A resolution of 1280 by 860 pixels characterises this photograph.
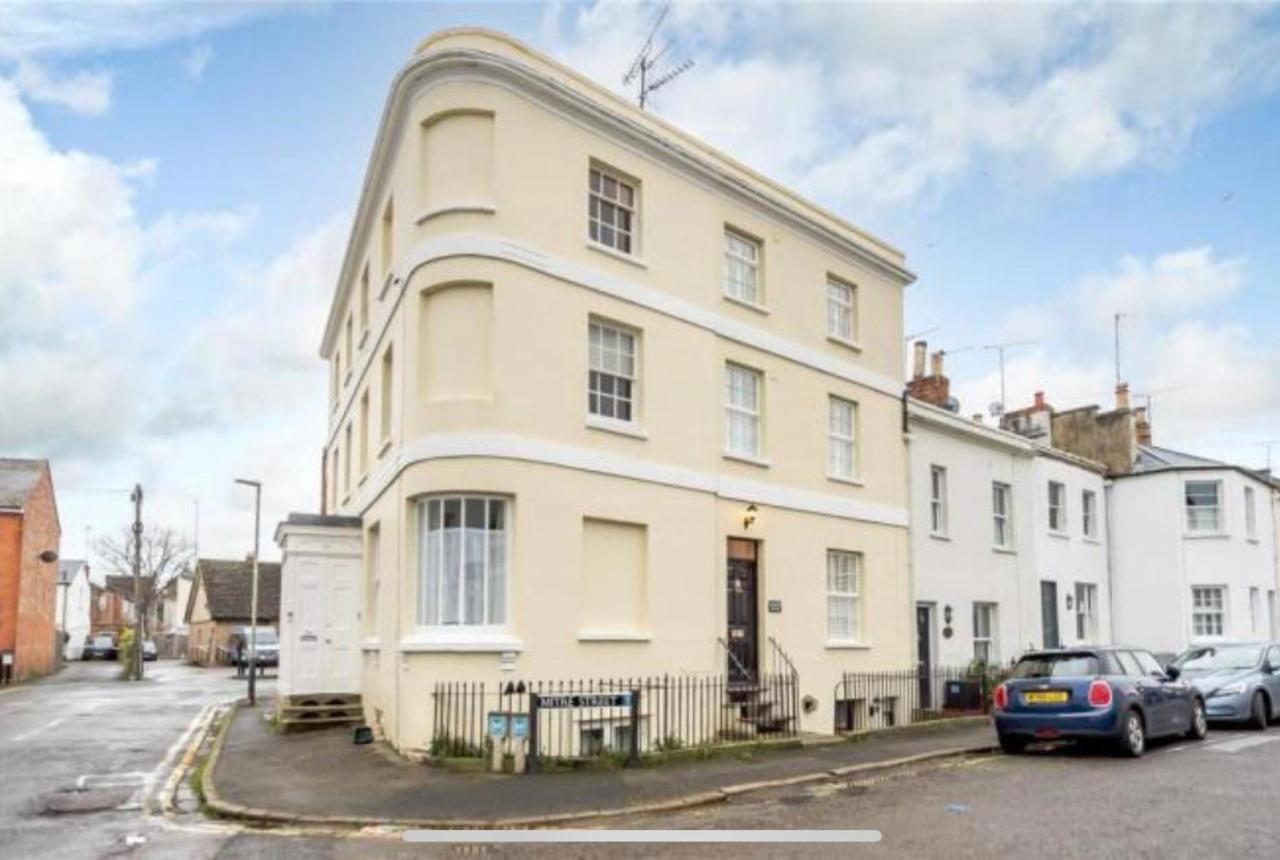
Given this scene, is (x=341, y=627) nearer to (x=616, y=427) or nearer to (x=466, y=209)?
(x=616, y=427)

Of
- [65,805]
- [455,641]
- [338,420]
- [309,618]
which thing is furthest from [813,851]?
[338,420]

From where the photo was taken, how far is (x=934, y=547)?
23734 millimetres

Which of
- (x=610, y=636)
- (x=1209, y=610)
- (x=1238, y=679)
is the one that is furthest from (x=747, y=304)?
(x=1209, y=610)

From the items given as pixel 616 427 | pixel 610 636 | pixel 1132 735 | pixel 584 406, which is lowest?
pixel 1132 735

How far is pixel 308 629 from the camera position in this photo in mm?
19391

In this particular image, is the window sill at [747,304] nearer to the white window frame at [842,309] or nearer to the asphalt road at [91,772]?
the white window frame at [842,309]

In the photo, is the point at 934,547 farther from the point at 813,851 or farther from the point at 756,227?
the point at 813,851

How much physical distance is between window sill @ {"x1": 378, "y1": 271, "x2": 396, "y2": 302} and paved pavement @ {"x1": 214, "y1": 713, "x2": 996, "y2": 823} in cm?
734

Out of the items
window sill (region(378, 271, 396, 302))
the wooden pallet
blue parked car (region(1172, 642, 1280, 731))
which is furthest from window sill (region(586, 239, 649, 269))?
blue parked car (region(1172, 642, 1280, 731))

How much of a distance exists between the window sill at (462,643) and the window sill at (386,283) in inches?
239

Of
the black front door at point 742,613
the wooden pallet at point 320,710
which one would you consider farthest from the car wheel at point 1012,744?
the wooden pallet at point 320,710

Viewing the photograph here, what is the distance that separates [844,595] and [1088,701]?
7.06 m

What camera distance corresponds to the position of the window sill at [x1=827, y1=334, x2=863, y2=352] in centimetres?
2153

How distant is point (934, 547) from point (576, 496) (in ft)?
35.8
